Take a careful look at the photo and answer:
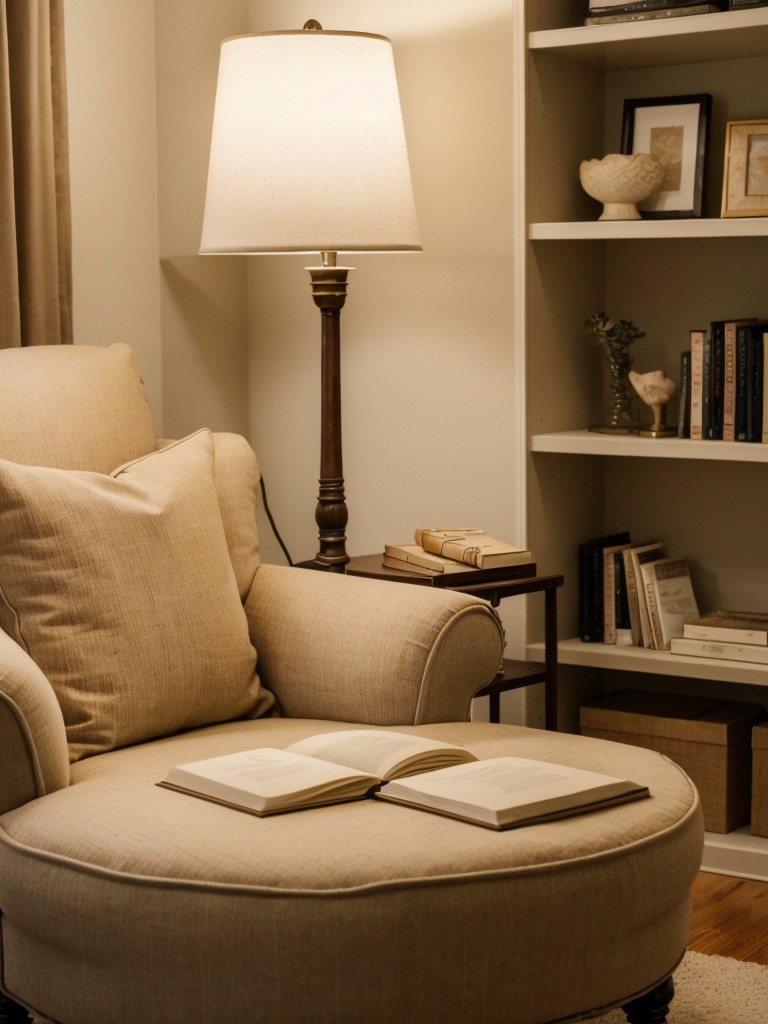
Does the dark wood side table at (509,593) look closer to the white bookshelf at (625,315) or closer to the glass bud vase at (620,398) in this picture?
the white bookshelf at (625,315)

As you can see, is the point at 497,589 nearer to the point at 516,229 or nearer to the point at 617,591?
the point at 617,591

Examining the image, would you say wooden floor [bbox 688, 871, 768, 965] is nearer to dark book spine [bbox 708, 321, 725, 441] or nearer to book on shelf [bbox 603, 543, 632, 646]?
book on shelf [bbox 603, 543, 632, 646]

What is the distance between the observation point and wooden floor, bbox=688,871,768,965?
2.27 m

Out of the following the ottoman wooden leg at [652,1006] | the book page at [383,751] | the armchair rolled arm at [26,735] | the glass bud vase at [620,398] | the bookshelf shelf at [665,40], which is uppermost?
the bookshelf shelf at [665,40]

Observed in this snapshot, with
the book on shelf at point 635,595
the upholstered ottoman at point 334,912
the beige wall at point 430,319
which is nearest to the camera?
the upholstered ottoman at point 334,912

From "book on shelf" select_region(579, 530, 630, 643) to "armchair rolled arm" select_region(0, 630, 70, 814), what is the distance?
1.44 meters

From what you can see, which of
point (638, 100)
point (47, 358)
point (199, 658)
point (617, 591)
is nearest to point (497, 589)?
point (617, 591)

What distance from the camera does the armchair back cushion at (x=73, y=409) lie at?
2094mm

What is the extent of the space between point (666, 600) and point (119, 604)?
1306 mm

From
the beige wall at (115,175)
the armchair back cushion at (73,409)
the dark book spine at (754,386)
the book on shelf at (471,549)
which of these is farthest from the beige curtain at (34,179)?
the dark book spine at (754,386)

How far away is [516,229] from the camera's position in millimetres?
2684

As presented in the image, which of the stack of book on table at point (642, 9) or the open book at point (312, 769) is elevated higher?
the stack of book on table at point (642, 9)

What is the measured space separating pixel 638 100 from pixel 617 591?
1.02 metres

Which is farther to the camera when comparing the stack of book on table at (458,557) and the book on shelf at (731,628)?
the book on shelf at (731,628)
